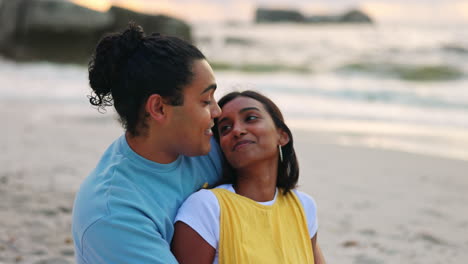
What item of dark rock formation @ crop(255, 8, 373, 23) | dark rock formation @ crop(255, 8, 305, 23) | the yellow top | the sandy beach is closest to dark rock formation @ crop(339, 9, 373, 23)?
dark rock formation @ crop(255, 8, 373, 23)

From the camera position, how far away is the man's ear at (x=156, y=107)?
220 centimetres

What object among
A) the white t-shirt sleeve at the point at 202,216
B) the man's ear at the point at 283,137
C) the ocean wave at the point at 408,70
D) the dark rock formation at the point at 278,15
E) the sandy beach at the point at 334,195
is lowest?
the dark rock formation at the point at 278,15

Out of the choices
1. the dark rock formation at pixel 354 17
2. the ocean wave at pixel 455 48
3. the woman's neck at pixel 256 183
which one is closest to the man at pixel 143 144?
the woman's neck at pixel 256 183

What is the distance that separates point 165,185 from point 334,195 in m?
3.69

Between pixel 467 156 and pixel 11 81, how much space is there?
36.4ft

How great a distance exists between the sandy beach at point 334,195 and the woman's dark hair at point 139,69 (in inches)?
79.8

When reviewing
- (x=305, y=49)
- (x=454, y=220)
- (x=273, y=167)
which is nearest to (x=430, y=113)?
(x=454, y=220)

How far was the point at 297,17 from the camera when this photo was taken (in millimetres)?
66875

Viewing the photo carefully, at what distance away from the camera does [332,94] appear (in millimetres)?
13852

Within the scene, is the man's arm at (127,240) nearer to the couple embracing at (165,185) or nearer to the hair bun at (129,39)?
the couple embracing at (165,185)

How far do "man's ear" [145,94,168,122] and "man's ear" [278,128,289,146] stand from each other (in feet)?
2.36

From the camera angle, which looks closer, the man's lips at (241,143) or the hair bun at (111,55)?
the hair bun at (111,55)

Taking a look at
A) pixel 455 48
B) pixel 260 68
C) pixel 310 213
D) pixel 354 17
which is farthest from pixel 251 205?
pixel 354 17

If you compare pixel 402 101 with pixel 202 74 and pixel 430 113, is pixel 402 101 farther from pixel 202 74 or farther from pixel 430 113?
pixel 202 74
